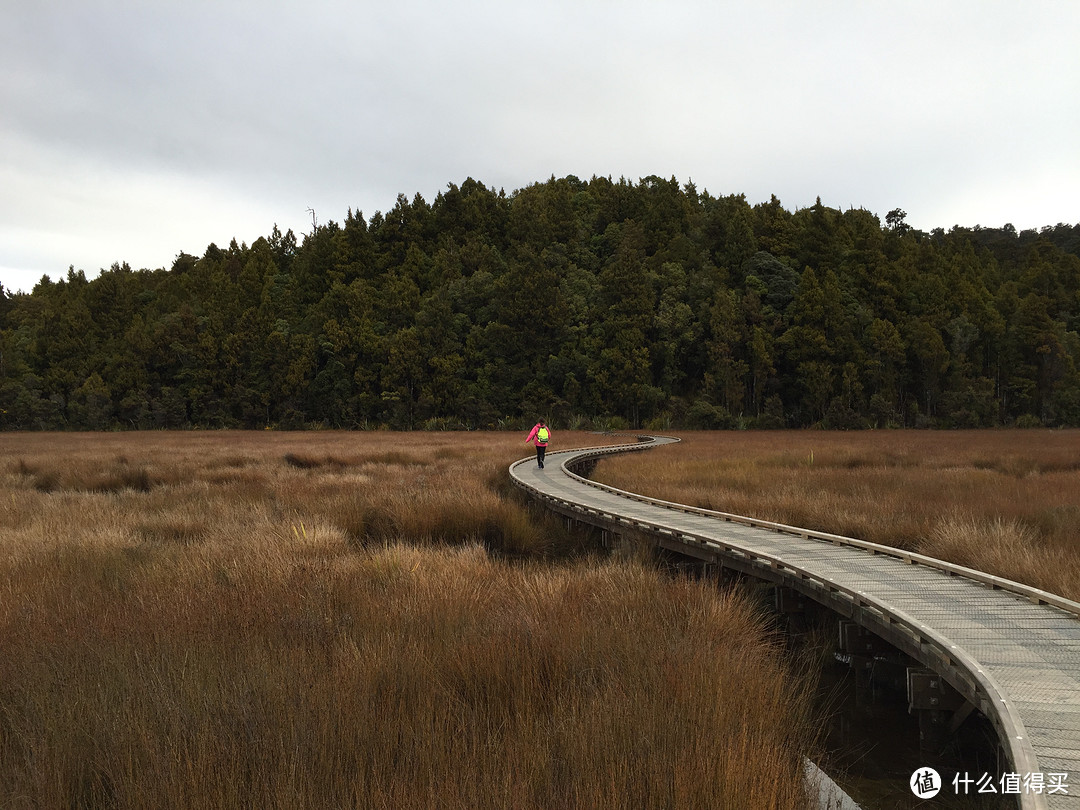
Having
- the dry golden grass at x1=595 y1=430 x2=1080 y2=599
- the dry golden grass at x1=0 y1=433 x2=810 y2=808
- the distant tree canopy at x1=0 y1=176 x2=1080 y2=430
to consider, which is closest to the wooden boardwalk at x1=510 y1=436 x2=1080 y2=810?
the dry golden grass at x1=0 y1=433 x2=810 y2=808

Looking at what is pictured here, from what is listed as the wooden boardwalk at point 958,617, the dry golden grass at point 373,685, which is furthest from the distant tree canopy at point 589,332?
the dry golden grass at point 373,685

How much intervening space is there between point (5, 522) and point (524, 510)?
32.2 feet

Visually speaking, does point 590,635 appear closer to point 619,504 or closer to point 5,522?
point 619,504

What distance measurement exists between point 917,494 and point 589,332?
55833 millimetres

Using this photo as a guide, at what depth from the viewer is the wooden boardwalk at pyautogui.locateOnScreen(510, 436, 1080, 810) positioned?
446cm

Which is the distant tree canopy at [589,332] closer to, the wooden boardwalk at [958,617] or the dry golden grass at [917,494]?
the dry golden grass at [917,494]

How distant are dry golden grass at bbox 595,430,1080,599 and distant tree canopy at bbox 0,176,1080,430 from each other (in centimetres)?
3427

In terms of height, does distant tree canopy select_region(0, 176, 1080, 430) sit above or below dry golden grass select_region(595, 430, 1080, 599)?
above

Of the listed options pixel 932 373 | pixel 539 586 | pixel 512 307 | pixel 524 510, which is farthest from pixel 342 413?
pixel 539 586

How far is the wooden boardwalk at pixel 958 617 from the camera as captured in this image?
14.6 feet

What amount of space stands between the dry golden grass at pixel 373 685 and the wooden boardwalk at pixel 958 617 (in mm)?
1048

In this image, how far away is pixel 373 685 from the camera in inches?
213

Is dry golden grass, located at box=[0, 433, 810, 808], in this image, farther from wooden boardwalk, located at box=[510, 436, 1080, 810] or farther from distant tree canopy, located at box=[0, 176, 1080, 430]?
distant tree canopy, located at box=[0, 176, 1080, 430]

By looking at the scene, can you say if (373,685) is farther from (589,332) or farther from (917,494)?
(589,332)
